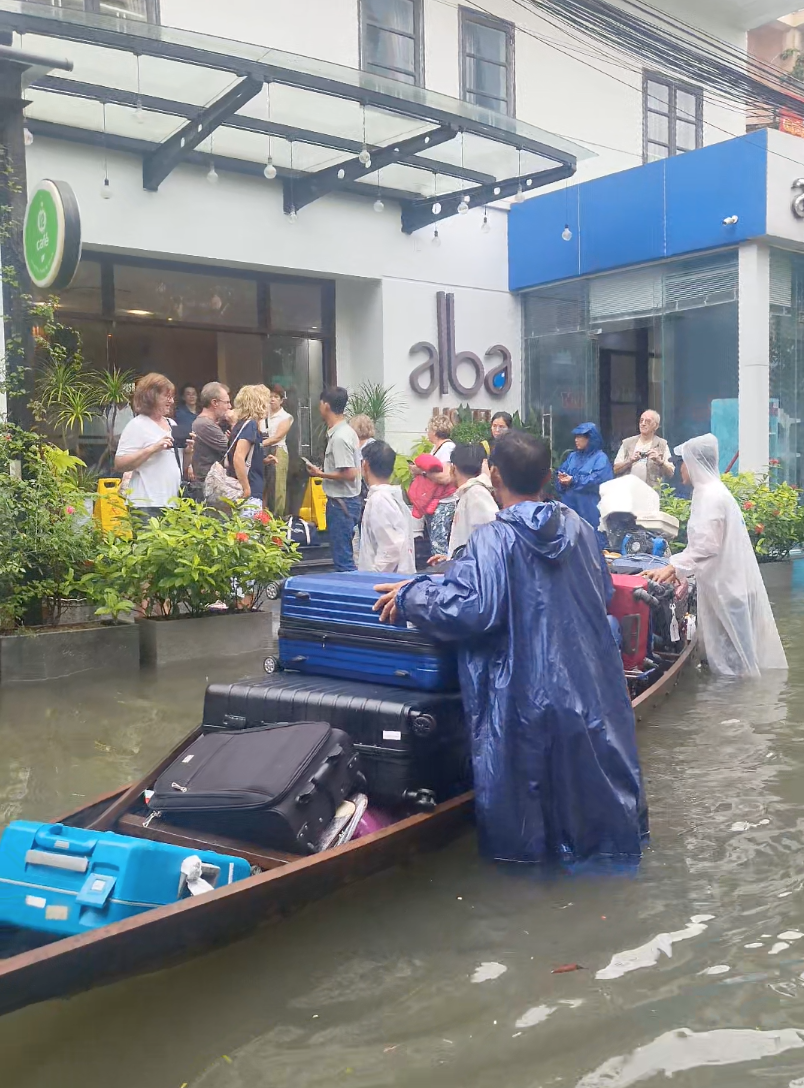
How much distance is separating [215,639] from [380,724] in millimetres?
4329

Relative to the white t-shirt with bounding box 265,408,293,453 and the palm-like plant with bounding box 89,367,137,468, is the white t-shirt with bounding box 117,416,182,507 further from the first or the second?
the palm-like plant with bounding box 89,367,137,468

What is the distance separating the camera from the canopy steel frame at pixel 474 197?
557 inches

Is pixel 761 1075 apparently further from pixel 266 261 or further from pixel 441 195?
pixel 441 195

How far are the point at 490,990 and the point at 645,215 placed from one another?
13.3 m

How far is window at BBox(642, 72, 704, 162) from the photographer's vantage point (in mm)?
18641

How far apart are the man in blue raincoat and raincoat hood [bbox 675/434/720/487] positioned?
359 cm

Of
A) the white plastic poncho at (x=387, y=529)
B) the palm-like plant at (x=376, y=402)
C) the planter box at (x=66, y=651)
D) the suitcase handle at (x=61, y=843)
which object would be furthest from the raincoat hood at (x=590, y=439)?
the suitcase handle at (x=61, y=843)

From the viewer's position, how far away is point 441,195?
49.0 ft

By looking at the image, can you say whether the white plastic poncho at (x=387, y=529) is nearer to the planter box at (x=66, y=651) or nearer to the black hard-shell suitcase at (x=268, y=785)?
the planter box at (x=66, y=651)

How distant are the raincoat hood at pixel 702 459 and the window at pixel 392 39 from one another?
9.78 m

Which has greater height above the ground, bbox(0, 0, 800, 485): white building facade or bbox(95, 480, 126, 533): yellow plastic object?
bbox(0, 0, 800, 485): white building facade

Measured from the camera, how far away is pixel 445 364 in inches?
613

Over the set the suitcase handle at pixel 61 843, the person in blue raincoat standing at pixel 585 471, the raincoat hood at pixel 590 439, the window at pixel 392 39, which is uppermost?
the window at pixel 392 39

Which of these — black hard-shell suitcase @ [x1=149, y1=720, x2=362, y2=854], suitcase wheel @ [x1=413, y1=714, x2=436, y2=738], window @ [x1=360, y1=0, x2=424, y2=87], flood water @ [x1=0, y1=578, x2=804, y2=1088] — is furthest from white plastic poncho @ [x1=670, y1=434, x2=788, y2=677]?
window @ [x1=360, y1=0, x2=424, y2=87]
